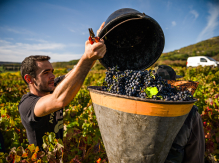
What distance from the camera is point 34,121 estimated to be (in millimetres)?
1705

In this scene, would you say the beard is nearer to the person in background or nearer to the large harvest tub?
the large harvest tub

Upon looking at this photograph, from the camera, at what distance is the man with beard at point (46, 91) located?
1221mm

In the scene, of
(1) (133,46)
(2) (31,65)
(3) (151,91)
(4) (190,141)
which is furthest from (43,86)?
(4) (190,141)

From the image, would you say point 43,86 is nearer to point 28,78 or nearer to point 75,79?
point 28,78

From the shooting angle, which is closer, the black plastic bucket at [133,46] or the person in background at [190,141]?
the person in background at [190,141]

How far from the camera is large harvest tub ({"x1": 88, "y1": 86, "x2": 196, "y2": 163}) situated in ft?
2.90

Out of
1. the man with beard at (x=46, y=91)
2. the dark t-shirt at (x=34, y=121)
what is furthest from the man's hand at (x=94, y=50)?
the dark t-shirt at (x=34, y=121)

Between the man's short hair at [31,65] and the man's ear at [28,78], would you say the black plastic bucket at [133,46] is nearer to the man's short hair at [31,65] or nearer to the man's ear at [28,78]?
the man's short hair at [31,65]

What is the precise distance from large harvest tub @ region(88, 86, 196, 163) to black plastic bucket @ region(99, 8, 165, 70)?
0.67 meters

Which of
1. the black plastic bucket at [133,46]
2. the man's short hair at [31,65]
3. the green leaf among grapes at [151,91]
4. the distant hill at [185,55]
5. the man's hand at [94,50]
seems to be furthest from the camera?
the distant hill at [185,55]

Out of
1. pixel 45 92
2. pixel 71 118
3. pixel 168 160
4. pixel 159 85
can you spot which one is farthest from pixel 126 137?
pixel 71 118

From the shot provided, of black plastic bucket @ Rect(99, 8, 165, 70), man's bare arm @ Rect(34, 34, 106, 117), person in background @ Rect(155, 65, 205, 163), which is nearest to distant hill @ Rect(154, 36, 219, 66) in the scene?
black plastic bucket @ Rect(99, 8, 165, 70)

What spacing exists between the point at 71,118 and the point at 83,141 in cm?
200

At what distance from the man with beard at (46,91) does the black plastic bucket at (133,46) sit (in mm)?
366
